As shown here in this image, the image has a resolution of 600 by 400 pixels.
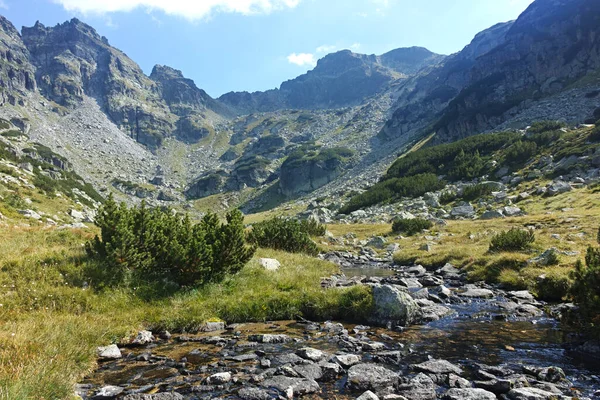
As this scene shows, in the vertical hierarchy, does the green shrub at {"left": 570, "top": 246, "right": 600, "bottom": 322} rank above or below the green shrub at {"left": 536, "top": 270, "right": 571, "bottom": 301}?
above

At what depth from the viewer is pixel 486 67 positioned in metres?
146

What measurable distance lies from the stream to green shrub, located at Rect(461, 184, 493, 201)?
48.2 meters

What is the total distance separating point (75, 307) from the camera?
1077 centimetres

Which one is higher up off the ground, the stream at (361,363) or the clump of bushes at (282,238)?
the clump of bushes at (282,238)

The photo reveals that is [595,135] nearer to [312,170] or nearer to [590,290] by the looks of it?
[590,290]

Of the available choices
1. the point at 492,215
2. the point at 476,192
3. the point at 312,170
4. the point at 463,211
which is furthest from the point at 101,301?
the point at 312,170

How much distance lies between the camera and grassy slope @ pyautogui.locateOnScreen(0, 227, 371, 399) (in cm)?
637

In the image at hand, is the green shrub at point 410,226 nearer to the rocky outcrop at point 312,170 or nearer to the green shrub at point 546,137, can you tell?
the green shrub at point 546,137

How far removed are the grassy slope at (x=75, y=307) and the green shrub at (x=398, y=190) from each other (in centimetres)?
5767

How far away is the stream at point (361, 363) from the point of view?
6.81m

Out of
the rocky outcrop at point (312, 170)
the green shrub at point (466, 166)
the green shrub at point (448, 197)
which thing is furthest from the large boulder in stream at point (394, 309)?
the rocky outcrop at point (312, 170)

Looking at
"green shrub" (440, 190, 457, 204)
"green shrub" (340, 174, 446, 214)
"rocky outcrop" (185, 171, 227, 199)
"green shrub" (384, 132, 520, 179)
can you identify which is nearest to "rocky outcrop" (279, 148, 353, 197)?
"rocky outcrop" (185, 171, 227, 199)

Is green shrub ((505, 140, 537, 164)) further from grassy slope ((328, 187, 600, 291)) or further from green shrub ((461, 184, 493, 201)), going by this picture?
grassy slope ((328, 187, 600, 291))

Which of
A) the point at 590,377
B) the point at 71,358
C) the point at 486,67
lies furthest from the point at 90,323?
the point at 486,67
